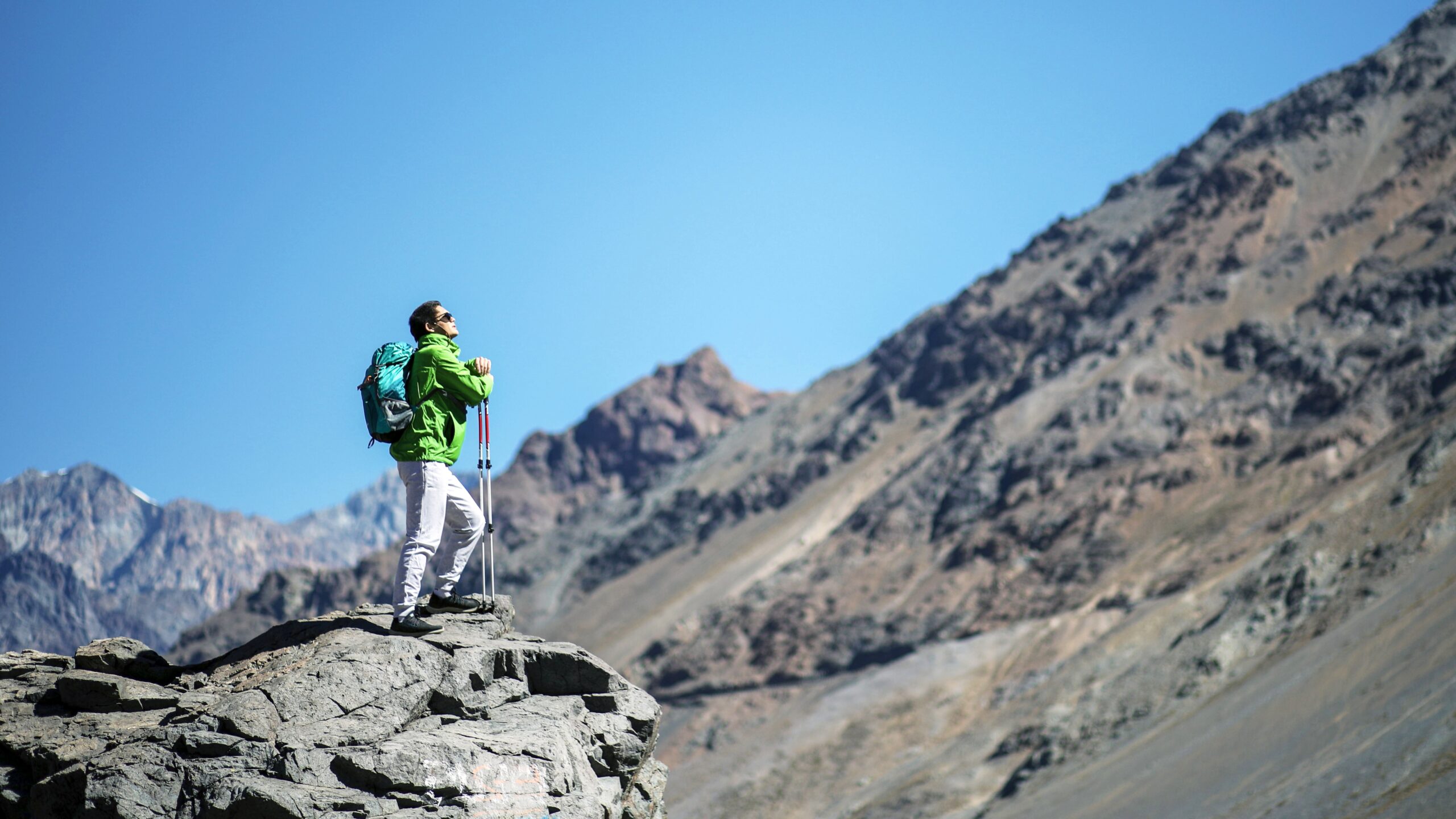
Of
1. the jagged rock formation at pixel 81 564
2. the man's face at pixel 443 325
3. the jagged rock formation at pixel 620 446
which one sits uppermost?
the jagged rock formation at pixel 620 446

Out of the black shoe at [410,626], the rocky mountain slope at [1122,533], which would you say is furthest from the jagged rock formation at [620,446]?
the black shoe at [410,626]

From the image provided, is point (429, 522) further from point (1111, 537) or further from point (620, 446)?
point (620, 446)

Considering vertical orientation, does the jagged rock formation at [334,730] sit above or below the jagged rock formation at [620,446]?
below

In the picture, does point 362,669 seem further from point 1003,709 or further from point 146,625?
point 146,625

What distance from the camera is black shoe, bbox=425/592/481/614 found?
10984 millimetres

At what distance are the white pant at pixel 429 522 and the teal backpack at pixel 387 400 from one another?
0.92ft

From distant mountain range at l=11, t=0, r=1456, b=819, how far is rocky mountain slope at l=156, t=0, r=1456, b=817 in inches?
8.9

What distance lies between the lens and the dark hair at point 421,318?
414 inches

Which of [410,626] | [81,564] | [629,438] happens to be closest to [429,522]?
[410,626]

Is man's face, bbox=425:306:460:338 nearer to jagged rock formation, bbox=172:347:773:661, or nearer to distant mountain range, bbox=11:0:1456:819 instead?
distant mountain range, bbox=11:0:1456:819

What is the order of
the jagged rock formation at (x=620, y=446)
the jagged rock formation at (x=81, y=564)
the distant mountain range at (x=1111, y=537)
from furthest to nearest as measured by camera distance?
the jagged rock formation at (x=620, y=446) < the distant mountain range at (x=1111, y=537) < the jagged rock formation at (x=81, y=564)

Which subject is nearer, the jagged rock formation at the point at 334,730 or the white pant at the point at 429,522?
the jagged rock formation at the point at 334,730

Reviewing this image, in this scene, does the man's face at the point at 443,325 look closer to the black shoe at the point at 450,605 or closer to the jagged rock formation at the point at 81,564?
the black shoe at the point at 450,605

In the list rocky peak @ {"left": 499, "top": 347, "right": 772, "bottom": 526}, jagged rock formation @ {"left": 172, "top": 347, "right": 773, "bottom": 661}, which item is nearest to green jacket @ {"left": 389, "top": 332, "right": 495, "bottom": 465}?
jagged rock formation @ {"left": 172, "top": 347, "right": 773, "bottom": 661}
